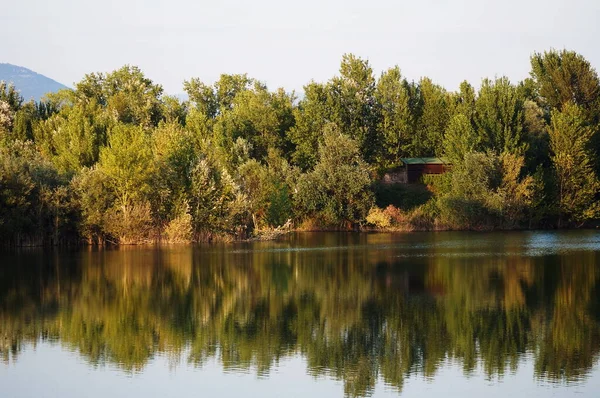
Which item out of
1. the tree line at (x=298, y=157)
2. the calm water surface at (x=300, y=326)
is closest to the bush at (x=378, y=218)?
the tree line at (x=298, y=157)

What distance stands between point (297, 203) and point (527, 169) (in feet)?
61.4

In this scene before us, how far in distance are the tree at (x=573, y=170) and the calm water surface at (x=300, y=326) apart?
25925mm

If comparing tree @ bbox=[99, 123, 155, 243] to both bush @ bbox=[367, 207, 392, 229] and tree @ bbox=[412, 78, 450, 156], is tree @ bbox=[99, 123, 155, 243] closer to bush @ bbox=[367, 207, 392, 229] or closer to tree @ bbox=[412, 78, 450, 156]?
bush @ bbox=[367, 207, 392, 229]

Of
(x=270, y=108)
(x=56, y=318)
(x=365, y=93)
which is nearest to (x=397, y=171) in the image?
(x=365, y=93)

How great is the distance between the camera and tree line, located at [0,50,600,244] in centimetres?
4881

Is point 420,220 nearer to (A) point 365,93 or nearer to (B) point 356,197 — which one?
(B) point 356,197

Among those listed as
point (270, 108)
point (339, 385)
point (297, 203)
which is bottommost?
point (339, 385)

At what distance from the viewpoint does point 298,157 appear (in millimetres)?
76562

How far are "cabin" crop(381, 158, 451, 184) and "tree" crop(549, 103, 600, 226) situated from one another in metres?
13.0

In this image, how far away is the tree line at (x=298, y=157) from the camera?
1922 inches

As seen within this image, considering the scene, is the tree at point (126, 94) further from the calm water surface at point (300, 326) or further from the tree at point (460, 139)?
the calm water surface at point (300, 326)

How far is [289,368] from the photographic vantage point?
17922 mm

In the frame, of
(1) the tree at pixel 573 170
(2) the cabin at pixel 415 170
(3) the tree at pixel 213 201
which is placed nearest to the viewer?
(3) the tree at pixel 213 201

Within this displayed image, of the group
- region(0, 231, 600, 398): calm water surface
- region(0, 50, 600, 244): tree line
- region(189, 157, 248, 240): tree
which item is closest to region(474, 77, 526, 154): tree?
region(0, 50, 600, 244): tree line
